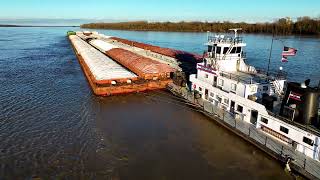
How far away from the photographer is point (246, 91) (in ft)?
65.0

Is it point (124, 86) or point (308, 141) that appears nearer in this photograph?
point (308, 141)

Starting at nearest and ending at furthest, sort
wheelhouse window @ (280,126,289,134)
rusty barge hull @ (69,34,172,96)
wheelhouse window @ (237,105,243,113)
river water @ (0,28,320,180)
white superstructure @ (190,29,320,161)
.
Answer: river water @ (0,28,320,180) < white superstructure @ (190,29,320,161) < wheelhouse window @ (280,126,289,134) < wheelhouse window @ (237,105,243,113) < rusty barge hull @ (69,34,172,96)

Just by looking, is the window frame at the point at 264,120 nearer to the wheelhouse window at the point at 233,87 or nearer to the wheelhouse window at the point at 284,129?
the wheelhouse window at the point at 284,129

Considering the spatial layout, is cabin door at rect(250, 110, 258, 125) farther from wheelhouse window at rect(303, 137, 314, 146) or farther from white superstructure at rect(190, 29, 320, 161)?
wheelhouse window at rect(303, 137, 314, 146)

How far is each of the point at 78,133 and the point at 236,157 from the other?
10.2 metres

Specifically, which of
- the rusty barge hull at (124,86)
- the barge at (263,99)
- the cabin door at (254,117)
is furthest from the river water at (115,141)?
the cabin door at (254,117)

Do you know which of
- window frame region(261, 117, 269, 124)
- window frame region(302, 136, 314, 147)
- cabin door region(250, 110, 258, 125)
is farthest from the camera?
cabin door region(250, 110, 258, 125)

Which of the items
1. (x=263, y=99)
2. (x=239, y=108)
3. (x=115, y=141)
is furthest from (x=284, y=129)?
(x=115, y=141)

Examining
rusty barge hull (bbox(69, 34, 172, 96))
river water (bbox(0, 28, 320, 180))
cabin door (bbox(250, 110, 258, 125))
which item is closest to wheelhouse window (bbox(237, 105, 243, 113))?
cabin door (bbox(250, 110, 258, 125))

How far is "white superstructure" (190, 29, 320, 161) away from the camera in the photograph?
15508mm

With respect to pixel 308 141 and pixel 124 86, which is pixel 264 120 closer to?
pixel 308 141

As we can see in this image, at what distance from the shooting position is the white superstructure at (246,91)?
15.5 m

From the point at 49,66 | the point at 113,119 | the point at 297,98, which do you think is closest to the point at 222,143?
the point at 297,98

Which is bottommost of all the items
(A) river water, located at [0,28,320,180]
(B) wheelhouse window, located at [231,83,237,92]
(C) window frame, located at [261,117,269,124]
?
(A) river water, located at [0,28,320,180]
